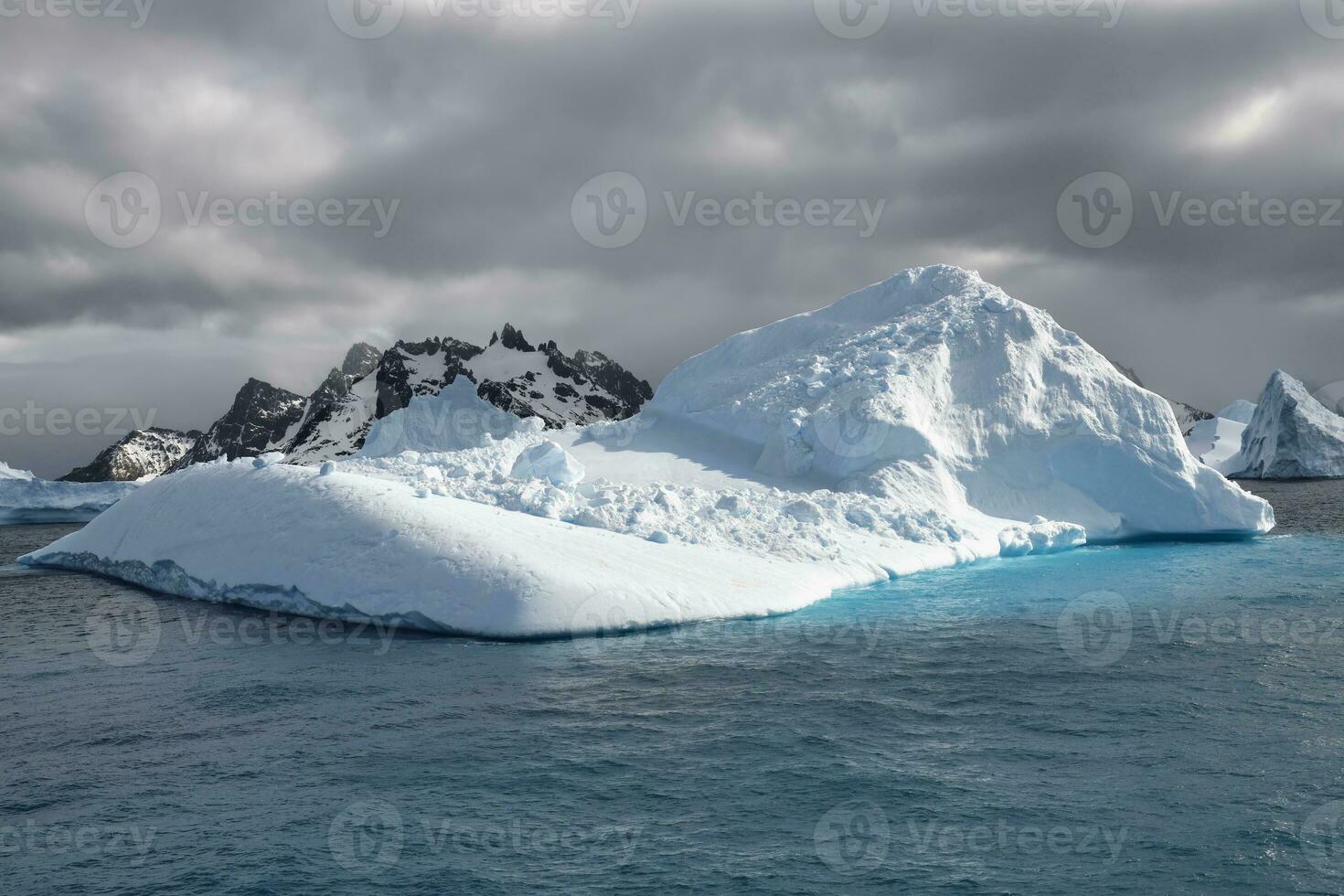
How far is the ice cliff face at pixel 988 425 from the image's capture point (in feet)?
122

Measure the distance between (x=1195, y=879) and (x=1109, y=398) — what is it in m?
34.0

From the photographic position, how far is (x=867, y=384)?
3853 centimetres

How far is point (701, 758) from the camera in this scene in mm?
13133

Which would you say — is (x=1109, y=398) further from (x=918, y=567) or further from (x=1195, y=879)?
(x=1195, y=879)

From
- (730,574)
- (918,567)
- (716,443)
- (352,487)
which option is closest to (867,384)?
(716,443)
